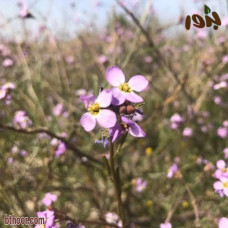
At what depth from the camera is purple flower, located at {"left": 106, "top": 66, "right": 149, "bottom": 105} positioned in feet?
2.89

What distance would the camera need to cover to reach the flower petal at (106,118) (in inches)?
32.3

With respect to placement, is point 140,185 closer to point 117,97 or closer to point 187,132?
point 187,132

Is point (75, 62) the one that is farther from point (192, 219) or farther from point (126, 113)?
point (126, 113)

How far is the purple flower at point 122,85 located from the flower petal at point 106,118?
0.15ft

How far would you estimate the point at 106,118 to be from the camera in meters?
0.83

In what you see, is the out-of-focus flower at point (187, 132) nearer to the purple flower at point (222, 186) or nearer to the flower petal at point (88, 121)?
the purple flower at point (222, 186)

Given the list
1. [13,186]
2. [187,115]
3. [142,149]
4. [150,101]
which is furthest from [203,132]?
[13,186]

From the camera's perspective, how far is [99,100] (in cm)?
86

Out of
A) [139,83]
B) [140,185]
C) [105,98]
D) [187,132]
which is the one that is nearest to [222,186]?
[139,83]

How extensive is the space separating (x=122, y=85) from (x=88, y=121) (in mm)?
145

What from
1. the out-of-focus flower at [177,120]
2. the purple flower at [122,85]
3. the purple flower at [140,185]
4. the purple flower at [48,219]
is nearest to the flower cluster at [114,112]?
the purple flower at [122,85]

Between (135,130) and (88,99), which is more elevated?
(88,99)

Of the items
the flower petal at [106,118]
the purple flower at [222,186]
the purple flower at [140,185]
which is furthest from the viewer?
the purple flower at [140,185]

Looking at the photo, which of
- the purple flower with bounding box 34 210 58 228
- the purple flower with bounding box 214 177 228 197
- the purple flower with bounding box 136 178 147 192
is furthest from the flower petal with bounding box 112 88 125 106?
the purple flower with bounding box 136 178 147 192
